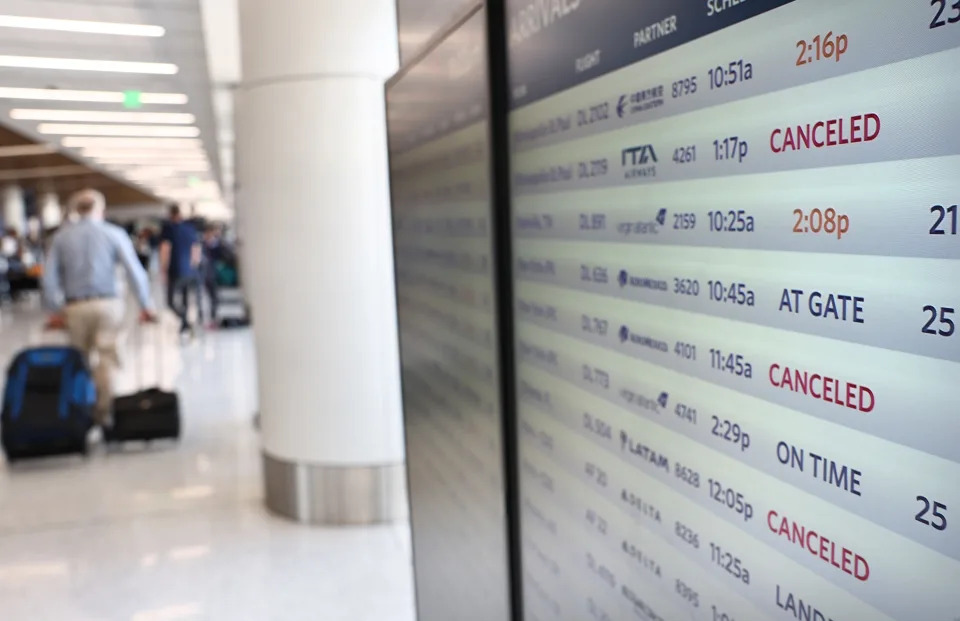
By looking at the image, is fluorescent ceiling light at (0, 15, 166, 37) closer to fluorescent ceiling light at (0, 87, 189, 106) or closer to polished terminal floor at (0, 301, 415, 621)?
fluorescent ceiling light at (0, 87, 189, 106)

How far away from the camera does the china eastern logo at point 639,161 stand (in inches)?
47.2

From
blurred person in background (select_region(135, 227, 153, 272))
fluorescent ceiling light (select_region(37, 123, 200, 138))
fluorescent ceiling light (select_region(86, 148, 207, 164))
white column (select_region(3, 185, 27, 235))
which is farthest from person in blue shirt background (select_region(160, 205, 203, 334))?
white column (select_region(3, 185, 27, 235))

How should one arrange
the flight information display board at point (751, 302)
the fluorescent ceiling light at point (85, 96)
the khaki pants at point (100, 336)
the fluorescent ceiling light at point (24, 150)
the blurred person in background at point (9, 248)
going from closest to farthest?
1. the flight information display board at point (751, 302)
2. the khaki pants at point (100, 336)
3. the fluorescent ceiling light at point (85, 96)
4. the fluorescent ceiling light at point (24, 150)
5. the blurred person in background at point (9, 248)

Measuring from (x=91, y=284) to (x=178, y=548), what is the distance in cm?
296

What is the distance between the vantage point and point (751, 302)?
1.00 m

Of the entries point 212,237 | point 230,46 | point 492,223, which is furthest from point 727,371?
point 212,237

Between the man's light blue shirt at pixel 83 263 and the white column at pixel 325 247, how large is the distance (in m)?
2.39

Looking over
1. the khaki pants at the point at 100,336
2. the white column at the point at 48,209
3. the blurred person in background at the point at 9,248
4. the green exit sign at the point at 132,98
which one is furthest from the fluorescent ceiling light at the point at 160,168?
the khaki pants at the point at 100,336

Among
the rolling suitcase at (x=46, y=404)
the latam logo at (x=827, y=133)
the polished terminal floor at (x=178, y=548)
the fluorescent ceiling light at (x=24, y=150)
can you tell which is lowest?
the polished terminal floor at (x=178, y=548)

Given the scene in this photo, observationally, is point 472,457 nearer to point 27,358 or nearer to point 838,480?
point 838,480

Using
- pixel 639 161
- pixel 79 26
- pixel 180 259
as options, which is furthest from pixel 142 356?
pixel 639 161

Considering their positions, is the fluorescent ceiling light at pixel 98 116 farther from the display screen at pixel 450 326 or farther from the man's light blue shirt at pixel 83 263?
the display screen at pixel 450 326

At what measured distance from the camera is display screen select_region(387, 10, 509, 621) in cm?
192

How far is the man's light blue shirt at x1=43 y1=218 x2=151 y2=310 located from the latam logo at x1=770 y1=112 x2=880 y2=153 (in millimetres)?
6707
